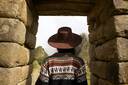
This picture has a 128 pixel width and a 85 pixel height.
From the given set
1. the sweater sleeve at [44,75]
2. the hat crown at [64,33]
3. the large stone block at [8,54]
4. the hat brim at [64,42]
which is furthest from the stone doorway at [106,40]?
the hat crown at [64,33]

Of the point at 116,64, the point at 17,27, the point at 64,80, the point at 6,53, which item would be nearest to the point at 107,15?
the point at 116,64

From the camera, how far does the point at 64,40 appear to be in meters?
3.85

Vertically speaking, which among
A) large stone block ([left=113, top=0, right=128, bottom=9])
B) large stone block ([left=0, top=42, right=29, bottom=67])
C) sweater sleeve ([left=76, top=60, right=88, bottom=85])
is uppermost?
large stone block ([left=113, top=0, right=128, bottom=9])

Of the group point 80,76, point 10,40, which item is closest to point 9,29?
point 10,40

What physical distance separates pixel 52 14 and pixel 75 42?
1975 millimetres

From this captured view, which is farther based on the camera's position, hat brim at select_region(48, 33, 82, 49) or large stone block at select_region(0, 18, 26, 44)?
hat brim at select_region(48, 33, 82, 49)

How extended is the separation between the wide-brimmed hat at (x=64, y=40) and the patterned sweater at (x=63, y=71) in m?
0.22

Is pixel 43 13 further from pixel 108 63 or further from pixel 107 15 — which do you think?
pixel 108 63

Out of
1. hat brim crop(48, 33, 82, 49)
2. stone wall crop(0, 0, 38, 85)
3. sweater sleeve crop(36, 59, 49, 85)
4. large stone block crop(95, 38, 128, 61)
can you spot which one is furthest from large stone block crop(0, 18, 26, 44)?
large stone block crop(95, 38, 128, 61)

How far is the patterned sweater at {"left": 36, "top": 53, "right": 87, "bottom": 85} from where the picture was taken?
359 centimetres

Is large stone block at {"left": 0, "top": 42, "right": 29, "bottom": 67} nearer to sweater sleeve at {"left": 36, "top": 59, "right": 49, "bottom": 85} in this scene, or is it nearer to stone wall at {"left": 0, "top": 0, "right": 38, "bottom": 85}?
stone wall at {"left": 0, "top": 0, "right": 38, "bottom": 85}

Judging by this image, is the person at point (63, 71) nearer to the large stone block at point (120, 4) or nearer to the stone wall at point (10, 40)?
the stone wall at point (10, 40)

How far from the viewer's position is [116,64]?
3355mm

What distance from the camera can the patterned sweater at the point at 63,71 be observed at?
359cm
